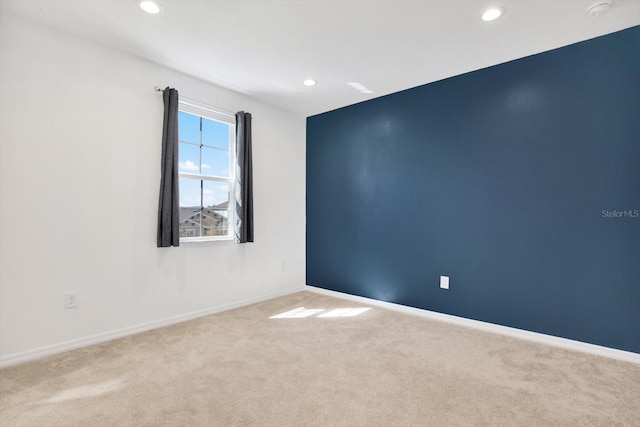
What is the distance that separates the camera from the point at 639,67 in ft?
7.88

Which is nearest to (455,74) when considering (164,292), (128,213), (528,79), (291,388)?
(528,79)

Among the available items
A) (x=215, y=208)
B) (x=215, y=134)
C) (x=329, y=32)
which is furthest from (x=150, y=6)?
(x=215, y=208)

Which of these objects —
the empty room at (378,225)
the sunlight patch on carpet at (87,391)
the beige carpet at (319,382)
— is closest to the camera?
the beige carpet at (319,382)

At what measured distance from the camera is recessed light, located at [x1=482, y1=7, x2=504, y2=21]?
7.27 feet

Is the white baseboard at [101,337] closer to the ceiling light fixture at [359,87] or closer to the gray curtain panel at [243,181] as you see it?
the gray curtain panel at [243,181]

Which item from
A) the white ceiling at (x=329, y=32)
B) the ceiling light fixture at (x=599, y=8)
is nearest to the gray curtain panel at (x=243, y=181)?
the white ceiling at (x=329, y=32)

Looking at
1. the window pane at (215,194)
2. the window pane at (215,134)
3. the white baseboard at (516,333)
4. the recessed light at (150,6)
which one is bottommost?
the white baseboard at (516,333)

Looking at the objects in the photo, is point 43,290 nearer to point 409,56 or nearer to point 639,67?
point 409,56

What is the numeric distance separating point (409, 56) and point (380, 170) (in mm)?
1349

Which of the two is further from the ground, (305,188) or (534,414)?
(305,188)

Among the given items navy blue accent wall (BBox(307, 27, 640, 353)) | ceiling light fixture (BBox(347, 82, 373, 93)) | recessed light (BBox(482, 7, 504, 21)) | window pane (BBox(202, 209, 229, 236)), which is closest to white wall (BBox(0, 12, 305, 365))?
window pane (BBox(202, 209, 229, 236))

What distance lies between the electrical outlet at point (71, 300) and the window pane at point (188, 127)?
167cm

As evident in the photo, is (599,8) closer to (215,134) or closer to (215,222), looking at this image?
(215,134)

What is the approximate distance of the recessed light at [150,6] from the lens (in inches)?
84.8
